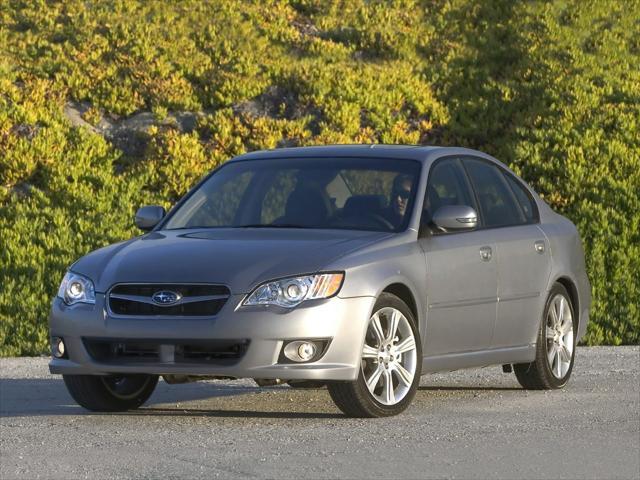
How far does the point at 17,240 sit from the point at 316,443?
10.6 metres

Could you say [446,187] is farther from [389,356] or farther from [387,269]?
[389,356]

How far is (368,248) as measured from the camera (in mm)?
9141

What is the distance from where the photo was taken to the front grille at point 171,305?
28.7ft

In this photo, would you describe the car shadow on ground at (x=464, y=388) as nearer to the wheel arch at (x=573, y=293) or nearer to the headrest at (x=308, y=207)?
the wheel arch at (x=573, y=293)

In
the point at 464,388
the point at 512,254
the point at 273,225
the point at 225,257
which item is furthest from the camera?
the point at 464,388

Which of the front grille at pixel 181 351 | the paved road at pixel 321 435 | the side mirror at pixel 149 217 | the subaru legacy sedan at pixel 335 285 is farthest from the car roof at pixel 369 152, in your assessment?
the front grille at pixel 181 351

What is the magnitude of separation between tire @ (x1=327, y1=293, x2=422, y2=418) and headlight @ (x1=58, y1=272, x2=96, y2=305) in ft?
5.05

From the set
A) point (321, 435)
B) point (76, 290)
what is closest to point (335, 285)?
point (321, 435)

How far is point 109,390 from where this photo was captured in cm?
980

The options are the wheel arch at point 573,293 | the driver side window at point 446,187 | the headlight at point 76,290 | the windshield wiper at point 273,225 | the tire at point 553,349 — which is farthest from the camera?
the wheel arch at point 573,293

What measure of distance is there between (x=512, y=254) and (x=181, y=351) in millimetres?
2774

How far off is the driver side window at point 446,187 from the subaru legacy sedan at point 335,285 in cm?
1

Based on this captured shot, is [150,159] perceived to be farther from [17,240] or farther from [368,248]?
[368,248]

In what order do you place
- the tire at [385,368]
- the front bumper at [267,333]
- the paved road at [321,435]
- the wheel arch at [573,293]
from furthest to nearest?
the wheel arch at [573,293] → the tire at [385,368] → the front bumper at [267,333] → the paved road at [321,435]
